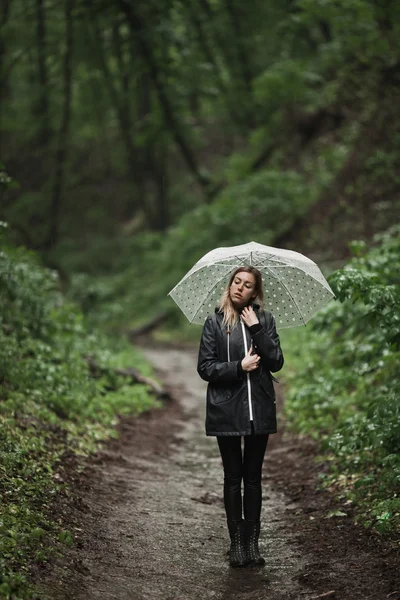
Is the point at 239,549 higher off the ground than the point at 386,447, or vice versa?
the point at 386,447

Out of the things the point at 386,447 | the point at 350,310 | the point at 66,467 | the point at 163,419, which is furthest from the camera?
the point at 163,419

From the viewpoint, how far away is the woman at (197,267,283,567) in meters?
4.75

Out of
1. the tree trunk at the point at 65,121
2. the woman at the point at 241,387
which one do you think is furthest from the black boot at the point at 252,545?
the tree trunk at the point at 65,121

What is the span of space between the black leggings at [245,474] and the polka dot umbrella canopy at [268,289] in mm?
973

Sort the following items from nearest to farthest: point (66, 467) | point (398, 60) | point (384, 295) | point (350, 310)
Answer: point (384, 295)
point (66, 467)
point (350, 310)
point (398, 60)

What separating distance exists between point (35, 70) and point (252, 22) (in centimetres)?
910

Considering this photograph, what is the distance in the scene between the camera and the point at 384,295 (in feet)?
18.2

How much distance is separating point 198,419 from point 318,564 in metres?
6.00

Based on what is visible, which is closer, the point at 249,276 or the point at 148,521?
the point at 249,276

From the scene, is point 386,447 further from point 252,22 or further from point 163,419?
point 252,22

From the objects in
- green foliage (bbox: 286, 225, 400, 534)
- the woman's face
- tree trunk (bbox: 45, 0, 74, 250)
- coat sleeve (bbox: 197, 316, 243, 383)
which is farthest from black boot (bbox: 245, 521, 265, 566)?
tree trunk (bbox: 45, 0, 74, 250)

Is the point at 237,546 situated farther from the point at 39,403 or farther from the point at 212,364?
the point at 39,403

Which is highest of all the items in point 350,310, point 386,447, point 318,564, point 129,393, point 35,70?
point 35,70

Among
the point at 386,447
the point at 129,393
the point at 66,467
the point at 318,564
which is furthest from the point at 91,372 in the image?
the point at 318,564
